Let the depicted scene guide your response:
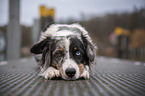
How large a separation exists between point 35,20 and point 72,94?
1639 cm

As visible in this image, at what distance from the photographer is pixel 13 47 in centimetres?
775

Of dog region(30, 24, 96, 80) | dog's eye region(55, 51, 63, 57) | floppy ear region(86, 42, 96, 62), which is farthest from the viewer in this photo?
floppy ear region(86, 42, 96, 62)

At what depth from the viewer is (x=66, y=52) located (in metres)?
2.97

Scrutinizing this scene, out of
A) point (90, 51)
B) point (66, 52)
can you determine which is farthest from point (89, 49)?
point (66, 52)

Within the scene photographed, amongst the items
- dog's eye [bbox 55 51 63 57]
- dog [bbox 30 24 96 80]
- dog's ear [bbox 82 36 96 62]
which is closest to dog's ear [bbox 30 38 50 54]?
dog [bbox 30 24 96 80]

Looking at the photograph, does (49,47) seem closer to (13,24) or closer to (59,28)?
(59,28)

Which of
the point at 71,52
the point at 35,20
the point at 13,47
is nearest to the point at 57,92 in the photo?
the point at 71,52

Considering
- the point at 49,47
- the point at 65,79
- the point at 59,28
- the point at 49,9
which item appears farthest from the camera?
the point at 49,9

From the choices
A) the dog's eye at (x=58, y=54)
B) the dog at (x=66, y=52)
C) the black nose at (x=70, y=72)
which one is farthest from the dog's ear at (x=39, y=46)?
the black nose at (x=70, y=72)

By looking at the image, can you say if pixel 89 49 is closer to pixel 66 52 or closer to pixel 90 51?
pixel 90 51

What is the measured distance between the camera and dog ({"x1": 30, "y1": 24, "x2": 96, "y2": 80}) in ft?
9.41

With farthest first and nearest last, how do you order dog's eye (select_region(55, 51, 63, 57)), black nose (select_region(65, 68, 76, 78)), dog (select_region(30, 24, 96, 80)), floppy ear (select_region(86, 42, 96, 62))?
floppy ear (select_region(86, 42, 96, 62))
dog's eye (select_region(55, 51, 63, 57))
dog (select_region(30, 24, 96, 80))
black nose (select_region(65, 68, 76, 78))

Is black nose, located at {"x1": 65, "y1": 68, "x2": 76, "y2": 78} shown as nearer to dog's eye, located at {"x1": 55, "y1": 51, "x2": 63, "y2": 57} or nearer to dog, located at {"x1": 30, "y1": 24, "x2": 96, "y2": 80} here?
dog, located at {"x1": 30, "y1": 24, "x2": 96, "y2": 80}

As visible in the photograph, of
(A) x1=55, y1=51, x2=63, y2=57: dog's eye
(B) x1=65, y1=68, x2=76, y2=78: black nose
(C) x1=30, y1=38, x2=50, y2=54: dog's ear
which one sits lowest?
(B) x1=65, y1=68, x2=76, y2=78: black nose
